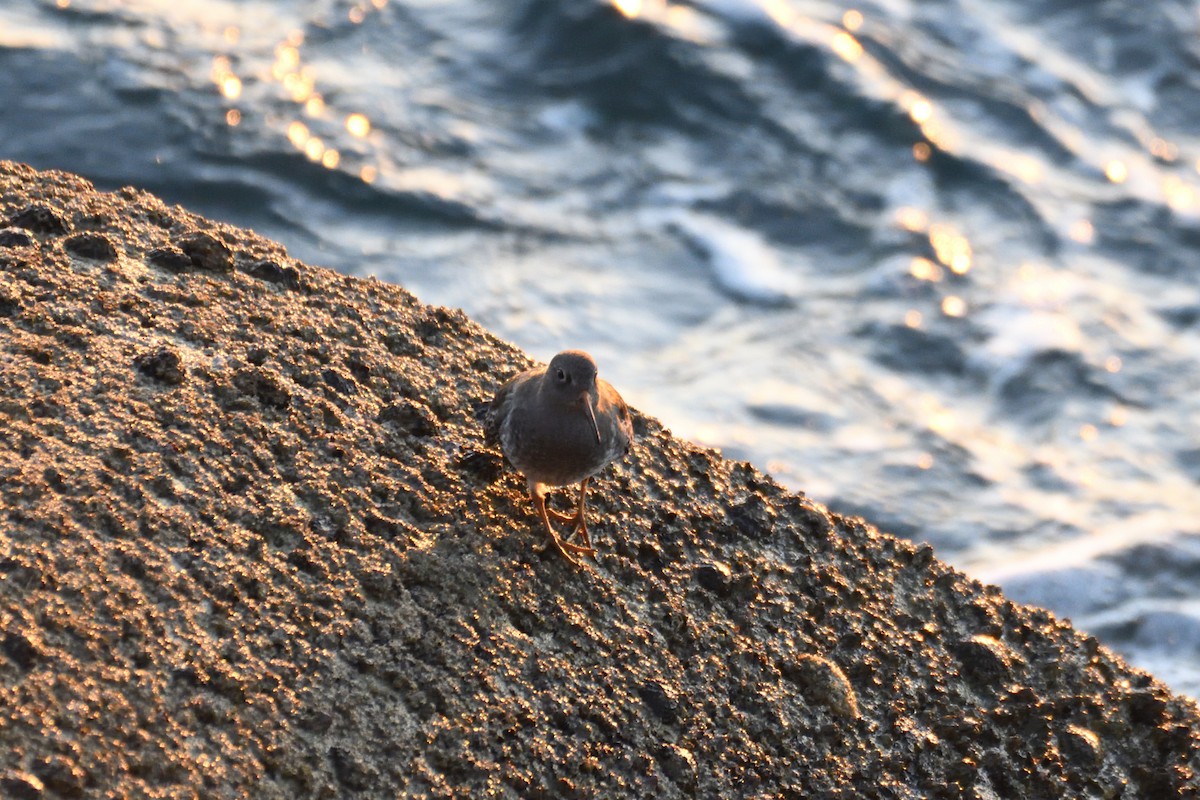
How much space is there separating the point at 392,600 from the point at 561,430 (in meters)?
0.71

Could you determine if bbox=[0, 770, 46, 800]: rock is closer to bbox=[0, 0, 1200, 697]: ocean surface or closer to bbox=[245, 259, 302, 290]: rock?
bbox=[245, 259, 302, 290]: rock

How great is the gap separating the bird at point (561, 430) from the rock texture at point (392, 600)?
3.3 inches

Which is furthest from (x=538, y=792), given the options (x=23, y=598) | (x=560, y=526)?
(x=23, y=598)

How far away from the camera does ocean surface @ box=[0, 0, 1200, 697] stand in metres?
7.34

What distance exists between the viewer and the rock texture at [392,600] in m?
2.68

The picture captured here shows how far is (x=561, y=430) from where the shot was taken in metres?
3.47

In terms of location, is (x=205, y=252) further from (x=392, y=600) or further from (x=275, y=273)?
(x=392, y=600)

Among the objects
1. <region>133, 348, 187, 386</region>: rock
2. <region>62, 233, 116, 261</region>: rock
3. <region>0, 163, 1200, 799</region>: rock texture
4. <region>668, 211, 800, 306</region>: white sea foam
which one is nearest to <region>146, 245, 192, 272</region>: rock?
<region>0, 163, 1200, 799</region>: rock texture

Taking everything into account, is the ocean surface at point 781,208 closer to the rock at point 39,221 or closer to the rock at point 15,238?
the rock at point 39,221

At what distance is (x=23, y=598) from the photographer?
2.64m

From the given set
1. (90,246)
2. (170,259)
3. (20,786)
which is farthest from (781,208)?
(20,786)

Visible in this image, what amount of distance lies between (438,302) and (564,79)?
11.2 feet

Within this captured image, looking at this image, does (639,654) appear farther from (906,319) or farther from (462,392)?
(906,319)

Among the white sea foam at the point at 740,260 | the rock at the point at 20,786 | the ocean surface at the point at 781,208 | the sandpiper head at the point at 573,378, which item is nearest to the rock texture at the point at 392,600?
the rock at the point at 20,786
